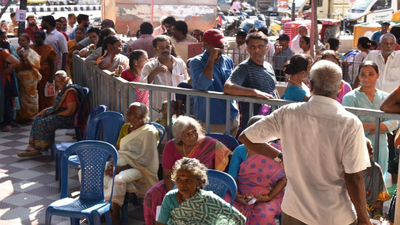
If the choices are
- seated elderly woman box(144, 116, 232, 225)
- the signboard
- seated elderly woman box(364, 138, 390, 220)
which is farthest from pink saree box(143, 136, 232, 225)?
the signboard

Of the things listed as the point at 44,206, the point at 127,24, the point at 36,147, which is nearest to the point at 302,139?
the point at 44,206

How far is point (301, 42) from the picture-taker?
10852 mm

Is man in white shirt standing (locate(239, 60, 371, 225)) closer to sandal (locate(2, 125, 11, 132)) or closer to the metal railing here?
the metal railing

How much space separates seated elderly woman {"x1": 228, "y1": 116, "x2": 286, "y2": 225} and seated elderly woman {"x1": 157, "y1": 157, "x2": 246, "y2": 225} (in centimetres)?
71

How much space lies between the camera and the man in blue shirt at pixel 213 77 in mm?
5328

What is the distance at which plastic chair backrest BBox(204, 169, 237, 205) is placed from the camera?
4.40 meters

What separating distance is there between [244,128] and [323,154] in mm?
2303

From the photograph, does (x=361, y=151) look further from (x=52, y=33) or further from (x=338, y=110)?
(x=52, y=33)

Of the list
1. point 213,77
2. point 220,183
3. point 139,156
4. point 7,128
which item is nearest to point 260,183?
point 220,183

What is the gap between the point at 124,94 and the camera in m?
6.38

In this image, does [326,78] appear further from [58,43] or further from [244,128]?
[58,43]

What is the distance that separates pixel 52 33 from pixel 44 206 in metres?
5.19

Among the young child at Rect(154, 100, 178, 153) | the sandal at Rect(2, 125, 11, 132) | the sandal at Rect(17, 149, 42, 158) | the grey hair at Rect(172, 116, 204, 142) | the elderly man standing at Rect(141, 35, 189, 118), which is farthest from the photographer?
the sandal at Rect(2, 125, 11, 132)

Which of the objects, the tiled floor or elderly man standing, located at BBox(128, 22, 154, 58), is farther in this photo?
elderly man standing, located at BBox(128, 22, 154, 58)
